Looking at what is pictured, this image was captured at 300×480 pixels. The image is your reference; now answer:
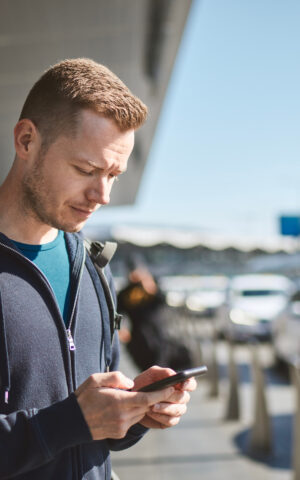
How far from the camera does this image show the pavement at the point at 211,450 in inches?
210

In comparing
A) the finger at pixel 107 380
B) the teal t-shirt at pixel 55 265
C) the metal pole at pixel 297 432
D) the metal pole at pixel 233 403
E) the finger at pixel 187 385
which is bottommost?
the metal pole at pixel 233 403

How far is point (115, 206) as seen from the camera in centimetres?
2659

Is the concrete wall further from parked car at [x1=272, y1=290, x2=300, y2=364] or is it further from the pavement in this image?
parked car at [x1=272, y1=290, x2=300, y2=364]

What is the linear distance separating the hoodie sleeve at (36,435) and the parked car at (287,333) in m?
9.21

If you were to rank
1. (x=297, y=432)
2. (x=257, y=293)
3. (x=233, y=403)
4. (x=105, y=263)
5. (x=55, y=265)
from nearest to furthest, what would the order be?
1. (x=55, y=265)
2. (x=105, y=263)
3. (x=297, y=432)
4. (x=233, y=403)
5. (x=257, y=293)

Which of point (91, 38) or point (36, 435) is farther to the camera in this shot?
point (91, 38)

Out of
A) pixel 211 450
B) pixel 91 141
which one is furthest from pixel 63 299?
pixel 211 450

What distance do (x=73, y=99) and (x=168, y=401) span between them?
2.91ft

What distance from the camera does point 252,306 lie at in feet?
53.2

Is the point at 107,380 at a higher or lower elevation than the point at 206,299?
higher

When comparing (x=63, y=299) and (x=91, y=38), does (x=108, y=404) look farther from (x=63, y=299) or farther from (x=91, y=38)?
(x=91, y=38)

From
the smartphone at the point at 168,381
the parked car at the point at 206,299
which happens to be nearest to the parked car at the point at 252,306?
the parked car at the point at 206,299

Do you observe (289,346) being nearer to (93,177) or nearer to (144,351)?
(144,351)

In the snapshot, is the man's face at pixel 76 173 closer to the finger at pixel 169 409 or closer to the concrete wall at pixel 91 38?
the finger at pixel 169 409
